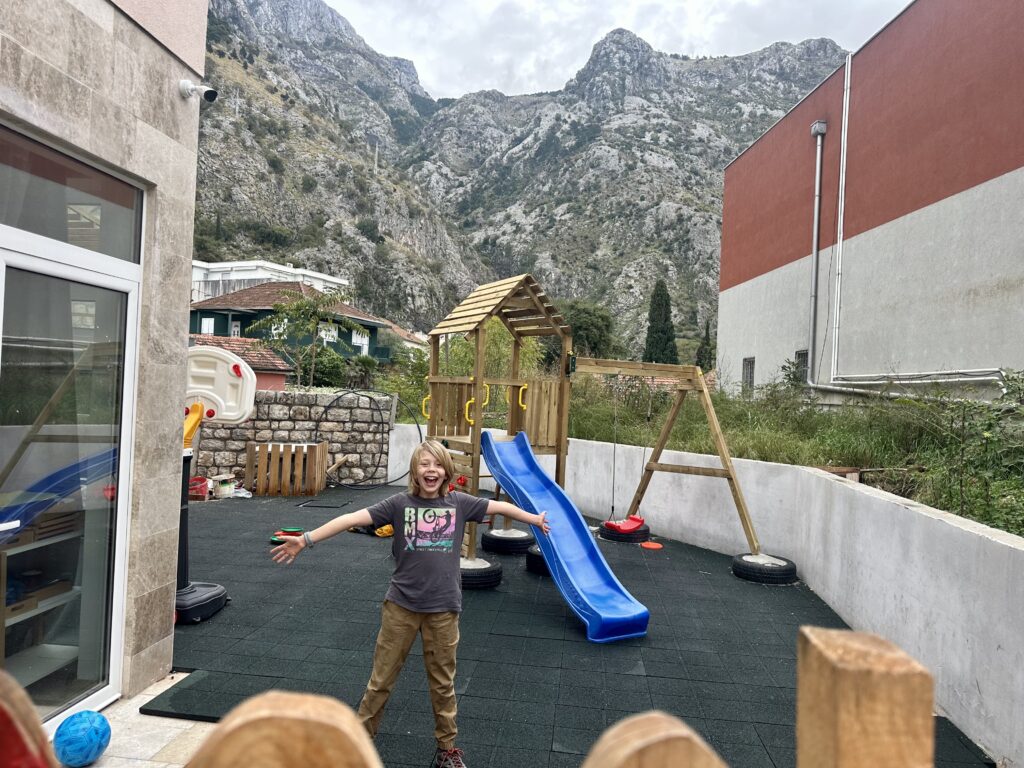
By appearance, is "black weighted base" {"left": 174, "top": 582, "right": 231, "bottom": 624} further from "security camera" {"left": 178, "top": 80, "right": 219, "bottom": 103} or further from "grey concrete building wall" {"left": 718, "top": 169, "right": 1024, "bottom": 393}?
"grey concrete building wall" {"left": 718, "top": 169, "right": 1024, "bottom": 393}

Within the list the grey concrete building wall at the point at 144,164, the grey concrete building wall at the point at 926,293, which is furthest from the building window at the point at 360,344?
the grey concrete building wall at the point at 144,164

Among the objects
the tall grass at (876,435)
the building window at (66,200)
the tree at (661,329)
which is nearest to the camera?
the building window at (66,200)

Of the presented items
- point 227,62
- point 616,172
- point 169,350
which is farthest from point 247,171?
point 169,350

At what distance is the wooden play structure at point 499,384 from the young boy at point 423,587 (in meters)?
3.27

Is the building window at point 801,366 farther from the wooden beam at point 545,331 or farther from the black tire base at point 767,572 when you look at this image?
the wooden beam at point 545,331

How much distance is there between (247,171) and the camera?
186ft

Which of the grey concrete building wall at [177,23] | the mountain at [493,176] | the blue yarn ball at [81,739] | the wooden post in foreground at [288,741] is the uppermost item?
the mountain at [493,176]

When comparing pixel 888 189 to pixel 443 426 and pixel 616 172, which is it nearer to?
pixel 443 426

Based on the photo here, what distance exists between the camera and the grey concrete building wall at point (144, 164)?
300cm

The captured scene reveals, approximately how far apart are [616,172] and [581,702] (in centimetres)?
6991

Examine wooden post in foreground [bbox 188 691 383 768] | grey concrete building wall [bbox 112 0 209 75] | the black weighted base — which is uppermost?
grey concrete building wall [bbox 112 0 209 75]

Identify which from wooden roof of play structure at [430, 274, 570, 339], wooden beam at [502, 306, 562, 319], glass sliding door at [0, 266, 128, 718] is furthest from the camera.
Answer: wooden beam at [502, 306, 562, 319]

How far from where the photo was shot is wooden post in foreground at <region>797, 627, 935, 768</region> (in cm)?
62

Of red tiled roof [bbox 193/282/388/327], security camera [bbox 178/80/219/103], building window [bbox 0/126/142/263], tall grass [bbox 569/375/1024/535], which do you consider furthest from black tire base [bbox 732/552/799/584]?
red tiled roof [bbox 193/282/388/327]
